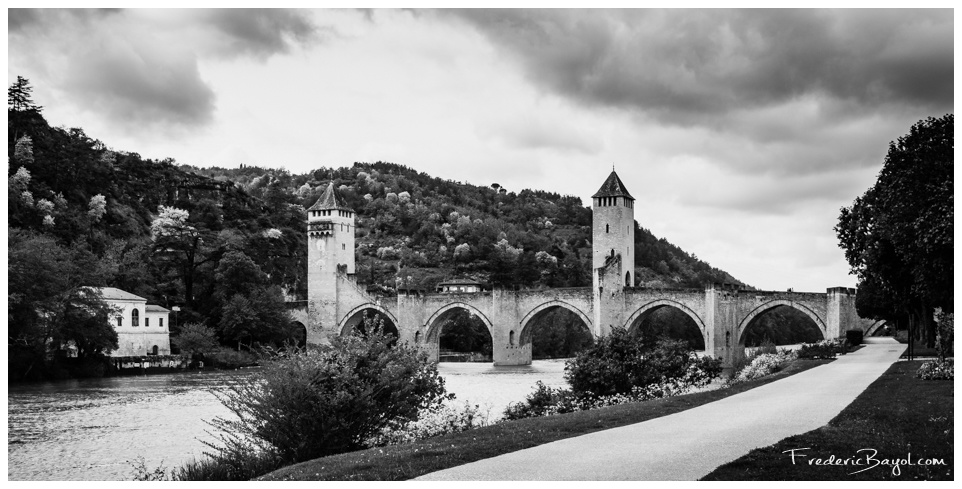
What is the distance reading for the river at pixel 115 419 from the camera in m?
17.5

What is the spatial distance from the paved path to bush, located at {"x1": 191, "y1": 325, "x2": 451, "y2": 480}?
3.72m

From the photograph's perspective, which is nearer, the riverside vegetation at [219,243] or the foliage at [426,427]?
the foliage at [426,427]

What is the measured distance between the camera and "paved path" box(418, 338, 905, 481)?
908cm

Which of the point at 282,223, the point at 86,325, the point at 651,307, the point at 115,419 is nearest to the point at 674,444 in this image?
the point at 115,419

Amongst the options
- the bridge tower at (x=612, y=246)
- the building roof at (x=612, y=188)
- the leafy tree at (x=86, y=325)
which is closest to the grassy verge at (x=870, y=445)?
the leafy tree at (x=86, y=325)

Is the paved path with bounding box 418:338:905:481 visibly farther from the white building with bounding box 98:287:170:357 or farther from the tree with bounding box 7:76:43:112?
the tree with bounding box 7:76:43:112

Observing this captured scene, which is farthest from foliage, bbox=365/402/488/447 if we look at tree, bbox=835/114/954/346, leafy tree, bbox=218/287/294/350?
leafy tree, bbox=218/287/294/350

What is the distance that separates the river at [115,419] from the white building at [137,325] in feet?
23.4

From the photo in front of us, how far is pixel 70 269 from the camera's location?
4284cm

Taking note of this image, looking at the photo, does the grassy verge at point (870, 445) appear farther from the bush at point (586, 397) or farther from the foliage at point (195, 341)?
the foliage at point (195, 341)

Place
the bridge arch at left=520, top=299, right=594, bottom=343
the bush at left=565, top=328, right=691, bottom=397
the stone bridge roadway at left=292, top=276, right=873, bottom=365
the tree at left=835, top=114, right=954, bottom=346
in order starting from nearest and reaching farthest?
the tree at left=835, top=114, right=954, bottom=346
the bush at left=565, top=328, right=691, bottom=397
the stone bridge roadway at left=292, top=276, right=873, bottom=365
the bridge arch at left=520, top=299, right=594, bottom=343

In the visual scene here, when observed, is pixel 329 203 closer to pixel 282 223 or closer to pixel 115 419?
pixel 282 223

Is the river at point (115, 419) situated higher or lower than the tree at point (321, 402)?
lower

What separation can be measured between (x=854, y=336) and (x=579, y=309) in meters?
17.4
